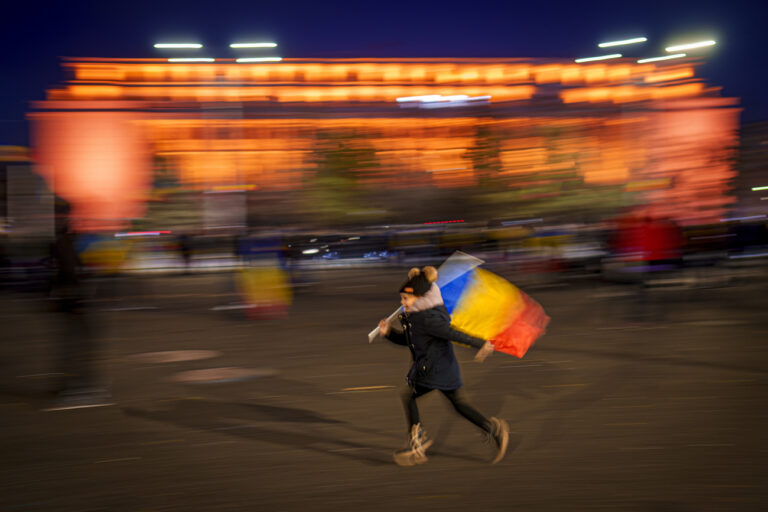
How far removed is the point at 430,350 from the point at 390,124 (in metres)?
37.8

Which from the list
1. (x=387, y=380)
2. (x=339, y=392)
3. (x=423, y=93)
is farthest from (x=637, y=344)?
(x=423, y=93)

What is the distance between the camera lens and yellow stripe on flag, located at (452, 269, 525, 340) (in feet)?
14.6

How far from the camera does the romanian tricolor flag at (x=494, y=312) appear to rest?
445cm

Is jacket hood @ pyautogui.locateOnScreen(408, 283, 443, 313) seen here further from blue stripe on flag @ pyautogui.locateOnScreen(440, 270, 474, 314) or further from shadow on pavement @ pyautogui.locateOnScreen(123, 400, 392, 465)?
shadow on pavement @ pyautogui.locateOnScreen(123, 400, 392, 465)

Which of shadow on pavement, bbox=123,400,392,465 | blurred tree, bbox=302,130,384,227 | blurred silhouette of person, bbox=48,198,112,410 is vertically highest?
blurred tree, bbox=302,130,384,227

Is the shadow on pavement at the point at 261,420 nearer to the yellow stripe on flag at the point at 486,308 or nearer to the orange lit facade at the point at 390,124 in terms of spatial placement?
the yellow stripe on flag at the point at 486,308

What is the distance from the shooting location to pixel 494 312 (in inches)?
175

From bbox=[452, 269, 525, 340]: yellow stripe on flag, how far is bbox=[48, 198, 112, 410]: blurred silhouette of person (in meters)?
4.01

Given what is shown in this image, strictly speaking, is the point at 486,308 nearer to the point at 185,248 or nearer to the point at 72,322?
the point at 72,322

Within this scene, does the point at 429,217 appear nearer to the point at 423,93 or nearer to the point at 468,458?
the point at 468,458

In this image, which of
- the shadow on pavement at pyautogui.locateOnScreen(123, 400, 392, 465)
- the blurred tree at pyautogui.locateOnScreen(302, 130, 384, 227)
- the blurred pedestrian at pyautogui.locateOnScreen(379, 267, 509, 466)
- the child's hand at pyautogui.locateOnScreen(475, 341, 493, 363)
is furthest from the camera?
the blurred tree at pyautogui.locateOnScreen(302, 130, 384, 227)

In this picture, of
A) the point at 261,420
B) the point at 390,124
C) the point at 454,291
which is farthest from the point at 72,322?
the point at 390,124

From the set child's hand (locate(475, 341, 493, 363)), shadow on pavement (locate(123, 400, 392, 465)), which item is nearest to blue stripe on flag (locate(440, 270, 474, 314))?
child's hand (locate(475, 341, 493, 363))

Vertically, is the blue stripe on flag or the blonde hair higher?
the blonde hair
